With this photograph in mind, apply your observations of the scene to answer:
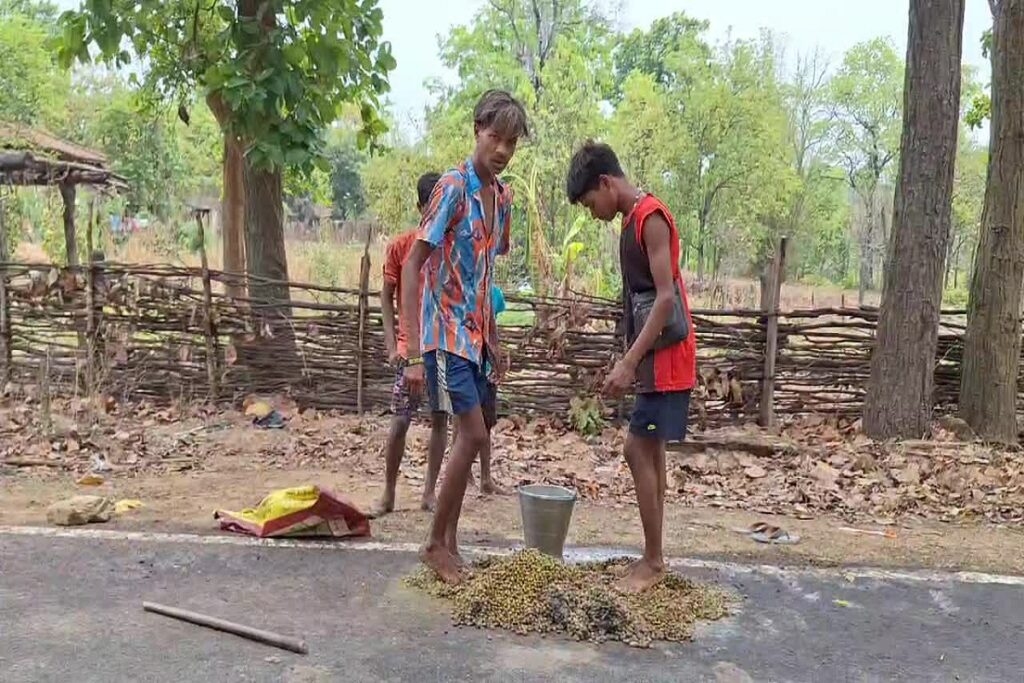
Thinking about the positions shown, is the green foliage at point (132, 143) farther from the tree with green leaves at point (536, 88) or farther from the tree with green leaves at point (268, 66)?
the tree with green leaves at point (268, 66)

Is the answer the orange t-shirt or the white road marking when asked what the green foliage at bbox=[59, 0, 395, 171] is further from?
the white road marking

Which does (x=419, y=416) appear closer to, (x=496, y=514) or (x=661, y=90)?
(x=496, y=514)

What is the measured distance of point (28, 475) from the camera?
529 centimetres

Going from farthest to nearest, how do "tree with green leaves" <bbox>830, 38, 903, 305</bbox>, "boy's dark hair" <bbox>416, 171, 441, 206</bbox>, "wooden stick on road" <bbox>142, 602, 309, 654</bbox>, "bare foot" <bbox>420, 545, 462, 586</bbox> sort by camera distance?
1. "tree with green leaves" <bbox>830, 38, 903, 305</bbox>
2. "boy's dark hair" <bbox>416, 171, 441, 206</bbox>
3. "bare foot" <bbox>420, 545, 462, 586</bbox>
4. "wooden stick on road" <bbox>142, 602, 309, 654</bbox>

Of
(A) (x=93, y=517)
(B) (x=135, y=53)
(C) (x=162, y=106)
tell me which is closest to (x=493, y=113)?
(A) (x=93, y=517)

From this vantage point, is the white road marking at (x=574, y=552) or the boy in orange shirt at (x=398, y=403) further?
the boy in orange shirt at (x=398, y=403)

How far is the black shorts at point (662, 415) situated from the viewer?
10.9 feet

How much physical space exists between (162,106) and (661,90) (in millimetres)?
16981

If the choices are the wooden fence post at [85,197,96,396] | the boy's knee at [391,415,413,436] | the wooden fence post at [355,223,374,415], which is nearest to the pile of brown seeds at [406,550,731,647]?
the boy's knee at [391,415,413,436]

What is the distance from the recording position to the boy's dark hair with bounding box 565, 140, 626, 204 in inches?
131

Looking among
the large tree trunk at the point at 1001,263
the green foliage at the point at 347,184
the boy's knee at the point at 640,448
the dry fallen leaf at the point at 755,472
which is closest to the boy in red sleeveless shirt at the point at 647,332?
the boy's knee at the point at 640,448

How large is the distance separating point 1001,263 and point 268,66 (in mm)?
5734

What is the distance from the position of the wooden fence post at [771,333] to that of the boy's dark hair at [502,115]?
3684mm

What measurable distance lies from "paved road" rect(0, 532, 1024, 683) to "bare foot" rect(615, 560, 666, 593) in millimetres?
316
